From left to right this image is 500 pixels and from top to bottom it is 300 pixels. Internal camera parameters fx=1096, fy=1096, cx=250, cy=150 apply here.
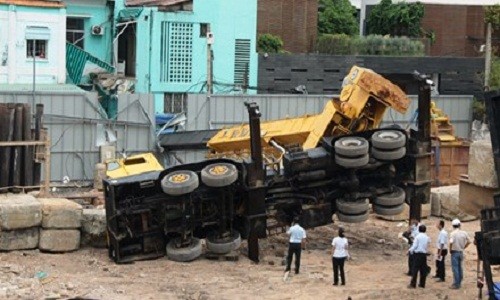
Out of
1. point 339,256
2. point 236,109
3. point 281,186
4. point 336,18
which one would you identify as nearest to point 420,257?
point 339,256

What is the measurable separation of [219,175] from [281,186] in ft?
5.68

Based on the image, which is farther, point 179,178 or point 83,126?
point 83,126

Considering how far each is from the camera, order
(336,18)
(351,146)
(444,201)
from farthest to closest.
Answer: (336,18)
(444,201)
(351,146)

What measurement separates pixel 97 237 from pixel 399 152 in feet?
21.2

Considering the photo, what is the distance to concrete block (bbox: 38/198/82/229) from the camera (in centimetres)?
2189

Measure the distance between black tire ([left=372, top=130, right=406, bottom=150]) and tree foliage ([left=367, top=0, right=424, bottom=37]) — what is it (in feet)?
89.3

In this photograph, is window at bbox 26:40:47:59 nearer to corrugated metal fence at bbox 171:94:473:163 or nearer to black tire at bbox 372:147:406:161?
corrugated metal fence at bbox 171:94:473:163

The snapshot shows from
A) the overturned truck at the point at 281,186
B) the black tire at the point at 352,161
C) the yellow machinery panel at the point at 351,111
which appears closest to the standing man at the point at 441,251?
the black tire at the point at 352,161

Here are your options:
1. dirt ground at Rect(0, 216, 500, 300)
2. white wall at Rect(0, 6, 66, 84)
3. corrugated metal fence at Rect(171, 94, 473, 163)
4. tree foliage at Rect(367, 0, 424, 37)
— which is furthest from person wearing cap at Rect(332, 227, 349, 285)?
tree foliage at Rect(367, 0, 424, 37)

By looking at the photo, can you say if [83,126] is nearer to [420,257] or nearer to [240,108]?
[240,108]

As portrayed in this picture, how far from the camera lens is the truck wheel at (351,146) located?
72.3 ft

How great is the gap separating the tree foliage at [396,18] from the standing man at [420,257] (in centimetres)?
3056

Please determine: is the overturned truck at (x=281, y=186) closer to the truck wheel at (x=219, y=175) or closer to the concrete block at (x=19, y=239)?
the truck wheel at (x=219, y=175)

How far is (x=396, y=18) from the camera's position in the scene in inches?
1960
